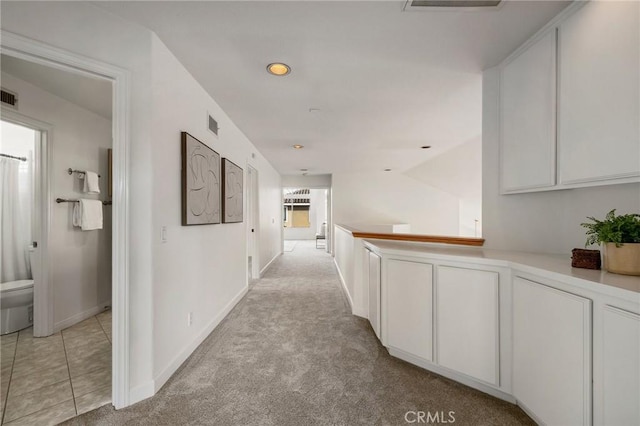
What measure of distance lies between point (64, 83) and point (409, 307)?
3561 millimetres

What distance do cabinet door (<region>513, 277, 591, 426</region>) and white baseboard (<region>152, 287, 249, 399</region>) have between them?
223 cm

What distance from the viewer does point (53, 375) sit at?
80.7 inches

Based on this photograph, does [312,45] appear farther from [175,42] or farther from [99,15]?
[99,15]

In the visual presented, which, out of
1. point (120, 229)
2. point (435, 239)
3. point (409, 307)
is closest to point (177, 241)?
point (120, 229)

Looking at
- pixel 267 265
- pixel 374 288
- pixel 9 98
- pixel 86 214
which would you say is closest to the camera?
pixel 9 98

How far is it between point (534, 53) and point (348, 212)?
6.32 metres

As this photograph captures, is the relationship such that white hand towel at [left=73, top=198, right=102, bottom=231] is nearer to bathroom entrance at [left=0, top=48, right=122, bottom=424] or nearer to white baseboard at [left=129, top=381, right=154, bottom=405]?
bathroom entrance at [left=0, top=48, right=122, bottom=424]

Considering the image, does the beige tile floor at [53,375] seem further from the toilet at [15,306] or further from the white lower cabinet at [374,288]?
the white lower cabinet at [374,288]

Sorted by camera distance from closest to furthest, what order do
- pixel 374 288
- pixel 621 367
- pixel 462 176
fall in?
pixel 621 367 < pixel 374 288 < pixel 462 176

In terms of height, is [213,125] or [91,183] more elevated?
[213,125]

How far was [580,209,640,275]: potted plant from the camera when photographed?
1.27 m

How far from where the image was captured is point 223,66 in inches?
88.1

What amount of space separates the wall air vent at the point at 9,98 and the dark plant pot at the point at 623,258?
424 cm

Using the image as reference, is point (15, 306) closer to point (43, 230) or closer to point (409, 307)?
point (43, 230)
